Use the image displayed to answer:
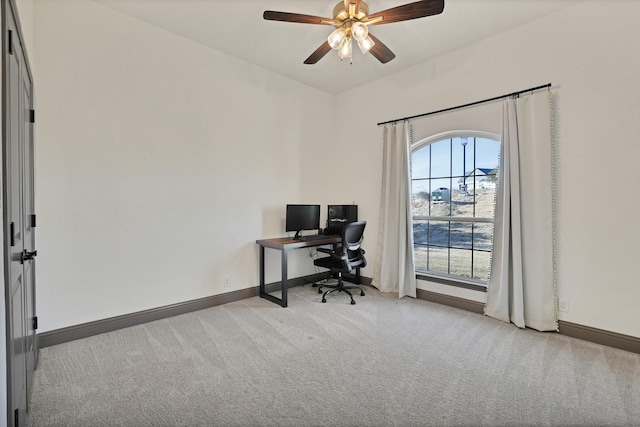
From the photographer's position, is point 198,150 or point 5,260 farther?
point 198,150

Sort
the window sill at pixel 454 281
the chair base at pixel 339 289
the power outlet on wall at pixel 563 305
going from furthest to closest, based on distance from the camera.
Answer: the chair base at pixel 339 289
the window sill at pixel 454 281
the power outlet on wall at pixel 563 305

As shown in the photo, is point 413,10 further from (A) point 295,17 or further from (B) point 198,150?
(B) point 198,150

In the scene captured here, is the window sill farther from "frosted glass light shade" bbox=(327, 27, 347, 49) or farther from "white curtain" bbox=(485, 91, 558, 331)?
"frosted glass light shade" bbox=(327, 27, 347, 49)

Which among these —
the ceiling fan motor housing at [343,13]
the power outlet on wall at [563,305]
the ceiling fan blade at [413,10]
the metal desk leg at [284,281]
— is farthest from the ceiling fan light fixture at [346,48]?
the power outlet on wall at [563,305]

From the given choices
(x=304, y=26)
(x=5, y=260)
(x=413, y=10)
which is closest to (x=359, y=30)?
(x=413, y=10)

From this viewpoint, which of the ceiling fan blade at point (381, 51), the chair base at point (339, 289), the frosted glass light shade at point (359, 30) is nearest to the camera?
the frosted glass light shade at point (359, 30)

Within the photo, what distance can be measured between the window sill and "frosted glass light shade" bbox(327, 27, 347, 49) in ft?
9.52

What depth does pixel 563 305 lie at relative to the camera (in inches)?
114

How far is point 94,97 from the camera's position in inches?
110

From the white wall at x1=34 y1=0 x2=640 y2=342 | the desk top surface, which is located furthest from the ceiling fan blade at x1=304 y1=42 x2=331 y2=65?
the desk top surface

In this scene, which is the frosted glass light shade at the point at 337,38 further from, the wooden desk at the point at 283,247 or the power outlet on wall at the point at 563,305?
the power outlet on wall at the point at 563,305

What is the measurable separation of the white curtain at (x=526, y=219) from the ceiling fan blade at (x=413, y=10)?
150 cm

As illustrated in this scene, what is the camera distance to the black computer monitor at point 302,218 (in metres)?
4.20

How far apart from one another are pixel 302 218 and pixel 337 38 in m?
2.40
